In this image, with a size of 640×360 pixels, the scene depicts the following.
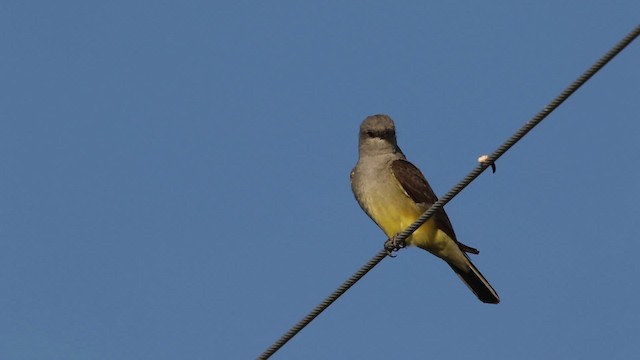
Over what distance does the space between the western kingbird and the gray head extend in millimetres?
26

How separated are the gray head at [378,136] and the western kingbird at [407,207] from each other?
3 centimetres

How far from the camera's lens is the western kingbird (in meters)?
11.4

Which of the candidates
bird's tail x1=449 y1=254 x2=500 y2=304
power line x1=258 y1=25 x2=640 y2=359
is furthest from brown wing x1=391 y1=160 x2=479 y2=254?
power line x1=258 y1=25 x2=640 y2=359

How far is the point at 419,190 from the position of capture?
37.7 feet

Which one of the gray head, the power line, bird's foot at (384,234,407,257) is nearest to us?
the power line

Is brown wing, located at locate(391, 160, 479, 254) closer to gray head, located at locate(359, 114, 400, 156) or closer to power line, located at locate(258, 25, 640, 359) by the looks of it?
gray head, located at locate(359, 114, 400, 156)

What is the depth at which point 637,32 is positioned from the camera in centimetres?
618

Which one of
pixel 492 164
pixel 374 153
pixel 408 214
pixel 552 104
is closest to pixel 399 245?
pixel 408 214

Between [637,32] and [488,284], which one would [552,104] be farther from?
[488,284]

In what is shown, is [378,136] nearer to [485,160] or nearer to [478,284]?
[478,284]

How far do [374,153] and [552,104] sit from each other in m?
5.14

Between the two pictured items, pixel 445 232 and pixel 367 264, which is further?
pixel 445 232

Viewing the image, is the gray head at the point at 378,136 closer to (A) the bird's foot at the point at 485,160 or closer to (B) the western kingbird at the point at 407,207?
(B) the western kingbird at the point at 407,207

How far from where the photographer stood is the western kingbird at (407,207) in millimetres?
11391
